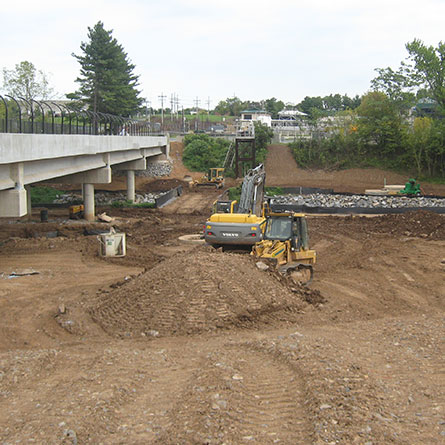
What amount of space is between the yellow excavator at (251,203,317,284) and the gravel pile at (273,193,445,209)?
22.2m

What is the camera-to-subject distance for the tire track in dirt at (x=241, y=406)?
7.30 meters

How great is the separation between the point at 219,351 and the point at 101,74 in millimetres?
58342

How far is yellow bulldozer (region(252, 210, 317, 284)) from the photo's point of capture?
55.0 feet

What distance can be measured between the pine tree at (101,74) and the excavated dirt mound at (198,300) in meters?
52.1

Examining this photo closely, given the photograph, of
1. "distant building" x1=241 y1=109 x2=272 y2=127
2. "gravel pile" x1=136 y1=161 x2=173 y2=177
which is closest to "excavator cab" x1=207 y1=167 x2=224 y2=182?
"gravel pile" x1=136 y1=161 x2=173 y2=177

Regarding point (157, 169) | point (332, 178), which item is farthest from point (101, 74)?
point (332, 178)

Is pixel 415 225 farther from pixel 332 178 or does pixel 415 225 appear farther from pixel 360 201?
pixel 332 178

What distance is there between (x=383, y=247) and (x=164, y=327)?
15559 millimetres

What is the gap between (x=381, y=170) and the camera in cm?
5997

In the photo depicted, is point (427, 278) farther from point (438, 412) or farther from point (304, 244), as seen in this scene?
point (438, 412)

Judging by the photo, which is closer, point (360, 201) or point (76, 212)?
point (76, 212)

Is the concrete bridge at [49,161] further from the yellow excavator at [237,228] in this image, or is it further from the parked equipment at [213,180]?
the parked equipment at [213,180]

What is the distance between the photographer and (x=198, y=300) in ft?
43.8

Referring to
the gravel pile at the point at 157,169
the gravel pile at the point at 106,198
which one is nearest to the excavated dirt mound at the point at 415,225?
the gravel pile at the point at 106,198
